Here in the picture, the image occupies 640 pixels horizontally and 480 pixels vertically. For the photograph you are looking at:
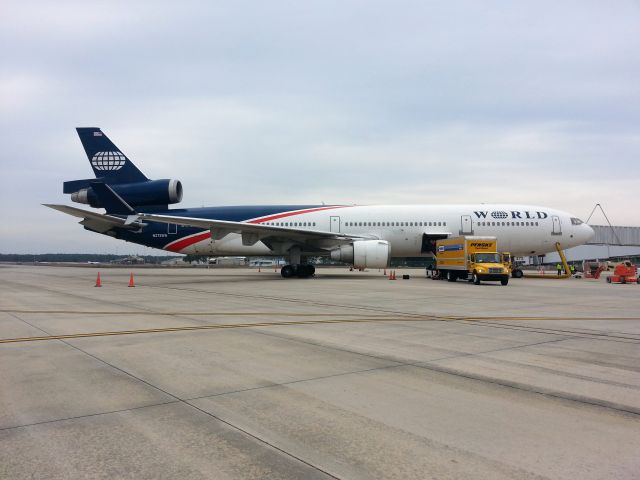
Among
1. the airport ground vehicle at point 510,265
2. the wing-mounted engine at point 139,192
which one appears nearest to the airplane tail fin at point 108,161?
the wing-mounted engine at point 139,192

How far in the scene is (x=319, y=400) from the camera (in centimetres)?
428

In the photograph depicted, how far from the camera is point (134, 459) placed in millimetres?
3059

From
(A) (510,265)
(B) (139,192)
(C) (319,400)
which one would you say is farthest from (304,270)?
(C) (319,400)

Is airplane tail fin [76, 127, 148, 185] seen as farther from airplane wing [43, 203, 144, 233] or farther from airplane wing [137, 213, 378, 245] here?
airplane wing [137, 213, 378, 245]

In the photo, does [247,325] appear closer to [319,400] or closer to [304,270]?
[319,400]

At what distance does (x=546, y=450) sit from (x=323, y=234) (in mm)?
19882

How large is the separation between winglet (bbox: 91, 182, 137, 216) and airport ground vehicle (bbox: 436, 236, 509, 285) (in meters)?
15.7

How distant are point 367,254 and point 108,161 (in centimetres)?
1531

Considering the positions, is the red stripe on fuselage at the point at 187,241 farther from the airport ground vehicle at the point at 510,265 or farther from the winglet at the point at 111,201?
the airport ground vehicle at the point at 510,265

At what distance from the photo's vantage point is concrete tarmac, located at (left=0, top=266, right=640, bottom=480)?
3.02 meters

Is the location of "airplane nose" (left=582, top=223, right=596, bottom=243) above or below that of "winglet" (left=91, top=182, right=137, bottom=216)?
below

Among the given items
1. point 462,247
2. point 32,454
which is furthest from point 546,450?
point 462,247

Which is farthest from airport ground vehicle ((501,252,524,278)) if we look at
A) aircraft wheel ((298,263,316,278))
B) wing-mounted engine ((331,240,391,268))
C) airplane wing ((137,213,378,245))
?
aircraft wheel ((298,263,316,278))

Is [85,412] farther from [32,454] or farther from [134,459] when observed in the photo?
[134,459]
